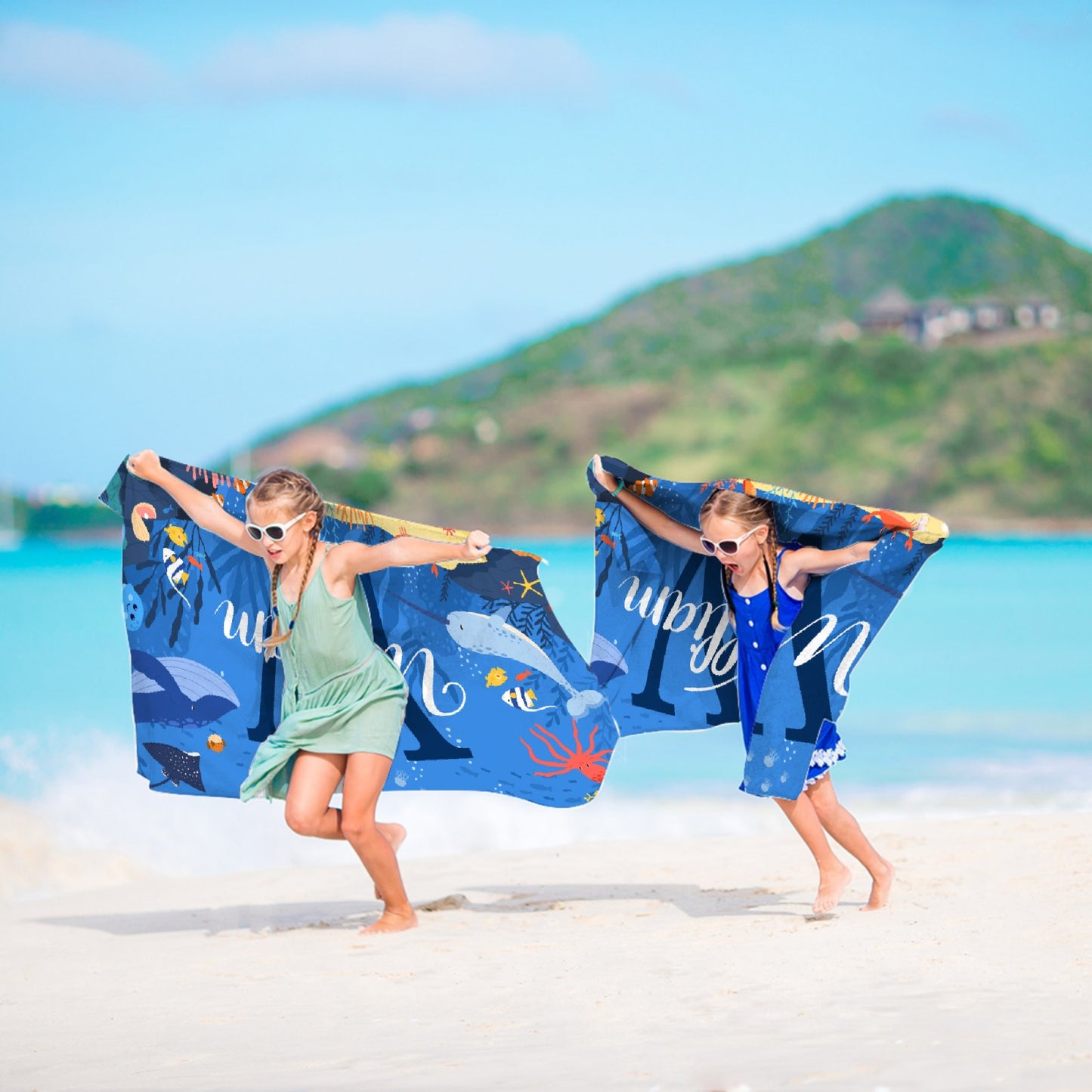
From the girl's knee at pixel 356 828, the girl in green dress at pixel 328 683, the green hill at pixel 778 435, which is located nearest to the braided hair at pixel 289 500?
the girl in green dress at pixel 328 683

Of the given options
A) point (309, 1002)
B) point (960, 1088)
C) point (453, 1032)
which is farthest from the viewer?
point (309, 1002)

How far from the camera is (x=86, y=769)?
11.5 m

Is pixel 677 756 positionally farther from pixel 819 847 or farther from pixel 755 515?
pixel 755 515

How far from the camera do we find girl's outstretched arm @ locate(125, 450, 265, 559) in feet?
16.3

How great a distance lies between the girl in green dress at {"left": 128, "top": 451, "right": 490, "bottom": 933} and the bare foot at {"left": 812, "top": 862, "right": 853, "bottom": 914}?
Answer: 1.37 metres

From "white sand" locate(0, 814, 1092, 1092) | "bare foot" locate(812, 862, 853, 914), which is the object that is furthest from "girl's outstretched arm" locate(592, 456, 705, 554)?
"white sand" locate(0, 814, 1092, 1092)

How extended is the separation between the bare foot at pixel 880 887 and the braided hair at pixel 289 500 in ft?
6.87

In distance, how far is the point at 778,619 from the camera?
479cm

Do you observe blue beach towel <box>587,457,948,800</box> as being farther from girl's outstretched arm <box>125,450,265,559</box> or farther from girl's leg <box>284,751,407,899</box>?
girl's outstretched arm <box>125,450,265,559</box>

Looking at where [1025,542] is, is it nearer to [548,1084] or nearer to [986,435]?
[986,435]

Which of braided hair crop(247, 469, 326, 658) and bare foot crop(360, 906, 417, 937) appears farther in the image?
bare foot crop(360, 906, 417, 937)

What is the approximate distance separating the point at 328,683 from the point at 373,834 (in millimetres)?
513

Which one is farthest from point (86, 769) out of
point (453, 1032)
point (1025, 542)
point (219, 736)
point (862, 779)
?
point (1025, 542)

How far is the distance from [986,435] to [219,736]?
Result: 7380 cm
